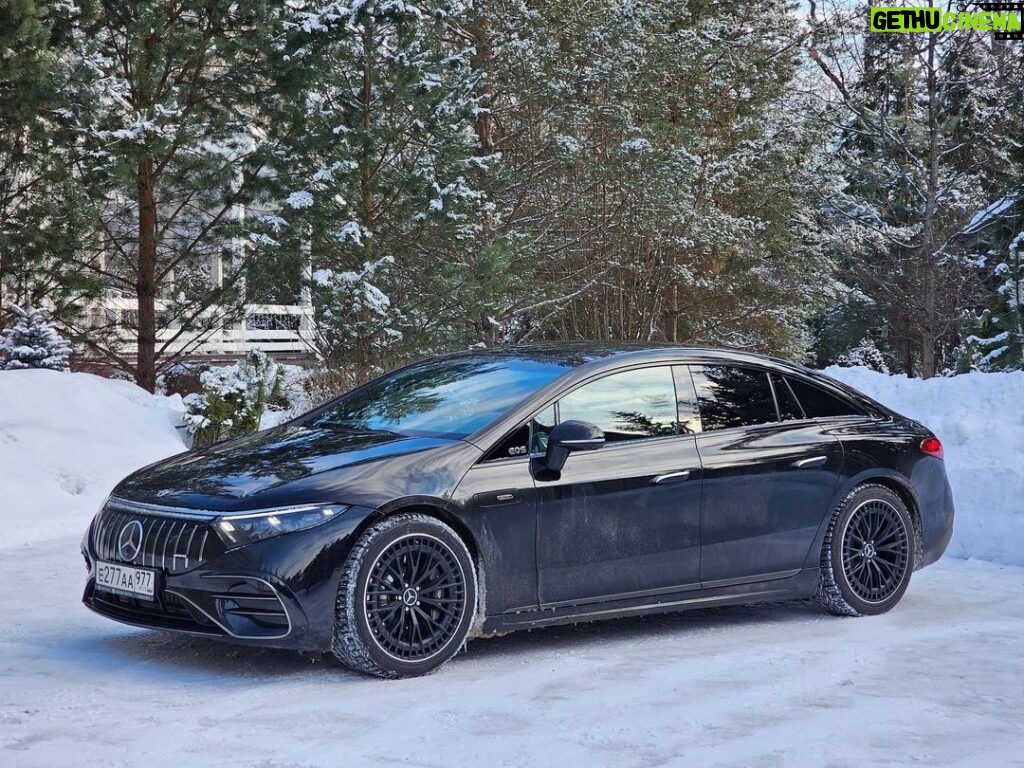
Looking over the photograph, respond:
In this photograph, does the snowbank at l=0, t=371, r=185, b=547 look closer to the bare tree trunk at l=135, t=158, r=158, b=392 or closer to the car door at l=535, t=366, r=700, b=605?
the bare tree trunk at l=135, t=158, r=158, b=392

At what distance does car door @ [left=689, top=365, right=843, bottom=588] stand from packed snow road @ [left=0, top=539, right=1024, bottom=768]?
42 centimetres

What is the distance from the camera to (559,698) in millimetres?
5750

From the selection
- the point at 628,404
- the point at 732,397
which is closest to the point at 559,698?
the point at 628,404

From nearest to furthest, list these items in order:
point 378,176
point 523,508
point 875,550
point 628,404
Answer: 1. point 523,508
2. point 628,404
3. point 875,550
4. point 378,176

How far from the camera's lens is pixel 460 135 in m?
21.5

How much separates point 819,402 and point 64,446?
797 cm

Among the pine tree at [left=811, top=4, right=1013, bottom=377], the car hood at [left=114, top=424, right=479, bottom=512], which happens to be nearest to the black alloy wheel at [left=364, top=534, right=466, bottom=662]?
the car hood at [left=114, top=424, right=479, bottom=512]

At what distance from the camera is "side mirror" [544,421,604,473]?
254 inches

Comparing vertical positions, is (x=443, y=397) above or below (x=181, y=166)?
below

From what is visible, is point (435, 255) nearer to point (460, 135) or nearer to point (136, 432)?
point (460, 135)

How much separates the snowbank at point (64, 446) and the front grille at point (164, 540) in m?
4.61

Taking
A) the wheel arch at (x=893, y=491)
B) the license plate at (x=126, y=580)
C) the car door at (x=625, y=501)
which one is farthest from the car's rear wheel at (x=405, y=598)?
the wheel arch at (x=893, y=491)

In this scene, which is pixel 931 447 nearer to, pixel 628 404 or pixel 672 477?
pixel 672 477

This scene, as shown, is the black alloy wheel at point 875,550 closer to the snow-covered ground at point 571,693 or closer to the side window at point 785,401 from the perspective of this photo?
the snow-covered ground at point 571,693
